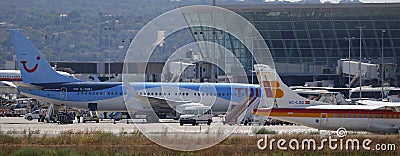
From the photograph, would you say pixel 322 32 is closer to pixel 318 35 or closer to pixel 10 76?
pixel 318 35

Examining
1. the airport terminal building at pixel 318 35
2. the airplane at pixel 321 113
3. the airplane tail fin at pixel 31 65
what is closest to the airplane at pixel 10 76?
the airport terminal building at pixel 318 35

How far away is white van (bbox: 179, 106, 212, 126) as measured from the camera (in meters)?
Result: 61.8

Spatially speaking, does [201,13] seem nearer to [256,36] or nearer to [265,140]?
[256,36]

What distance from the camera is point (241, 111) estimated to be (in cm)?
6381

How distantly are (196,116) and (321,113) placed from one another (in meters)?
14.5

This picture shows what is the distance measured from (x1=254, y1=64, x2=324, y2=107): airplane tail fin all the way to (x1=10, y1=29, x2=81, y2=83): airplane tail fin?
1000 inches

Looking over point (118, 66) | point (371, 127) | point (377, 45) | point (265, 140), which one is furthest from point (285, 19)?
point (265, 140)

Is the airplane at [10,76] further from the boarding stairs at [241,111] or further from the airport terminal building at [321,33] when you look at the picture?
the boarding stairs at [241,111]

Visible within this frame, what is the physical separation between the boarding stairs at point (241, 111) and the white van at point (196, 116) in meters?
1.58

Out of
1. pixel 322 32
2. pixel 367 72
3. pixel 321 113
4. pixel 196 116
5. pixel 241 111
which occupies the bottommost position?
pixel 196 116

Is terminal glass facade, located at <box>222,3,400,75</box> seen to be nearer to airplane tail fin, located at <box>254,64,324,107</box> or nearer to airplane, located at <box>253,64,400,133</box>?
airplane tail fin, located at <box>254,64,324,107</box>

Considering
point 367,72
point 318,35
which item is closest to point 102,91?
point 367,72

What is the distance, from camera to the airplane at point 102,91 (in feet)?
233

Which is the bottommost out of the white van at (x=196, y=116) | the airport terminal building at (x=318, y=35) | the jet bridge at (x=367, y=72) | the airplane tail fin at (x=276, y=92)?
the white van at (x=196, y=116)
